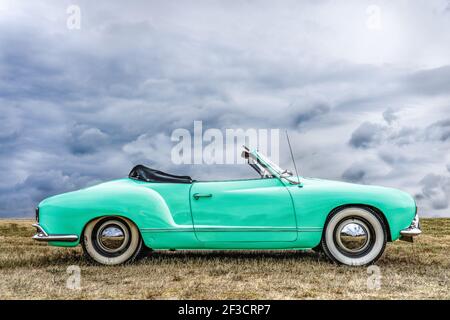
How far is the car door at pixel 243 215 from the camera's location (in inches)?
246

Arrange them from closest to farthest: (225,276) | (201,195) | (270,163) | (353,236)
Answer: (225,276), (353,236), (201,195), (270,163)

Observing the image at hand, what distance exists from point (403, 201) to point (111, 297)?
3.77m

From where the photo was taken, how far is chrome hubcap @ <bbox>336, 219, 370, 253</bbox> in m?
6.23

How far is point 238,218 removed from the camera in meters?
6.26

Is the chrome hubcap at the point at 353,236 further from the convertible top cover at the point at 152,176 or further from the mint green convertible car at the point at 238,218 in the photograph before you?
the convertible top cover at the point at 152,176

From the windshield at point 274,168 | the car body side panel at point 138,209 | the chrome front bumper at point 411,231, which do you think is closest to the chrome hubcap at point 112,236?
the car body side panel at point 138,209

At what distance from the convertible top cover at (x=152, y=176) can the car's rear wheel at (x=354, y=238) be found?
1873 millimetres

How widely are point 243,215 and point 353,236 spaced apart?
134 centimetres

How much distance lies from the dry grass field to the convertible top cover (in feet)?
3.47

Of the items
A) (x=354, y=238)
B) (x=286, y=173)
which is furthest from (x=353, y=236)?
(x=286, y=173)

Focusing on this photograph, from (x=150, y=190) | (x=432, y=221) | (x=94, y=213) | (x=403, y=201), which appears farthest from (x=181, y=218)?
(x=432, y=221)

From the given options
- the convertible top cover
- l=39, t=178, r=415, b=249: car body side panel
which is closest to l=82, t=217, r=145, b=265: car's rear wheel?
l=39, t=178, r=415, b=249: car body side panel

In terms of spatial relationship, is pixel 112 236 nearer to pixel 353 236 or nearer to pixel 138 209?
pixel 138 209
